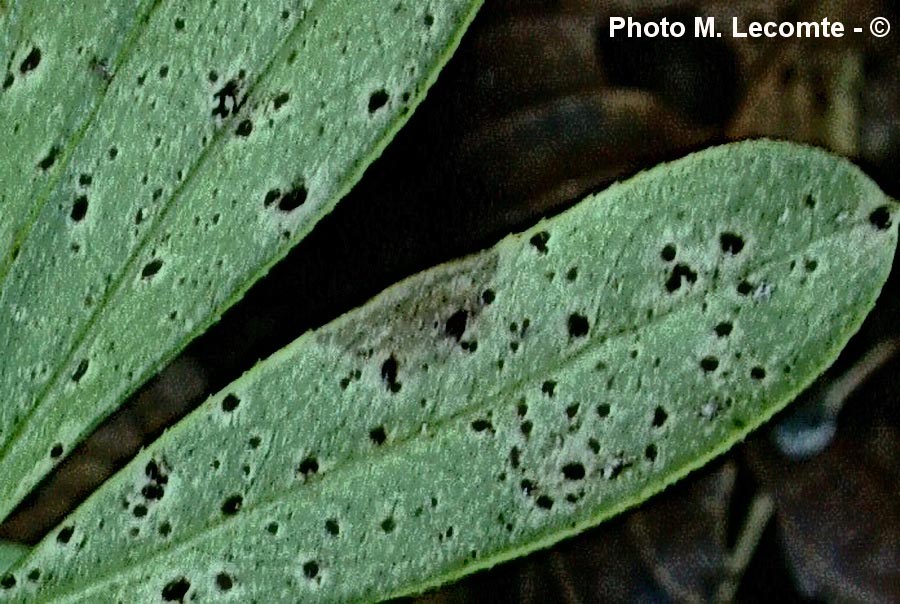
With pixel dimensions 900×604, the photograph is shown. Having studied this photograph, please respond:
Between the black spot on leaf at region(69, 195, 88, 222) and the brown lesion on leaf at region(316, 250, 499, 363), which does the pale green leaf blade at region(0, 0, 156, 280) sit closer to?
the black spot on leaf at region(69, 195, 88, 222)

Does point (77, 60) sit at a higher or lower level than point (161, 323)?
higher

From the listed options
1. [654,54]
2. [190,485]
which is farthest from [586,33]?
[190,485]

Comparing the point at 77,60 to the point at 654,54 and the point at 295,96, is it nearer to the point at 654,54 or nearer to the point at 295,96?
the point at 295,96

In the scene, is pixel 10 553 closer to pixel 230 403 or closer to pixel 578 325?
pixel 230 403

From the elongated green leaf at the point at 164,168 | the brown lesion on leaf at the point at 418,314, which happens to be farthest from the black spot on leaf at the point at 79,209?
the brown lesion on leaf at the point at 418,314

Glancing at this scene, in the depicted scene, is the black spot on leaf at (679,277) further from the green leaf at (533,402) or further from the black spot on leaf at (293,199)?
the black spot on leaf at (293,199)

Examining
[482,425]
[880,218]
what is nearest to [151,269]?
[482,425]
